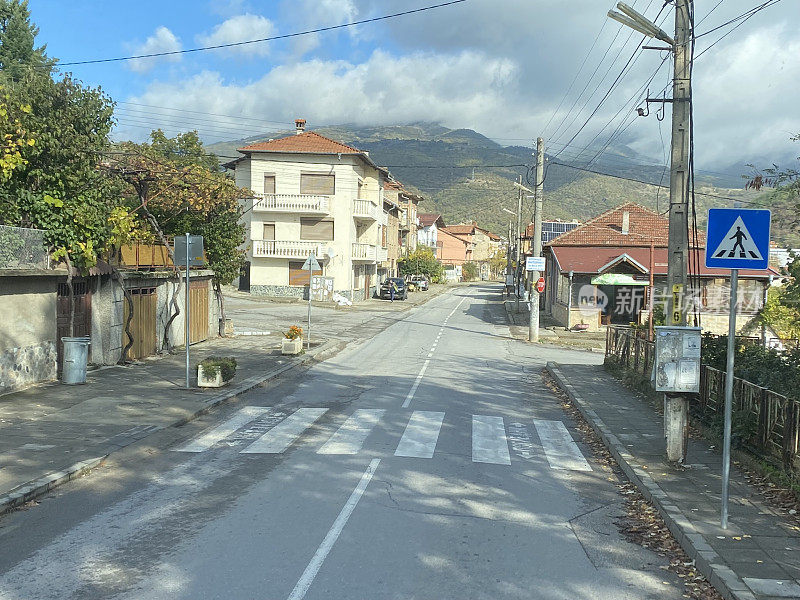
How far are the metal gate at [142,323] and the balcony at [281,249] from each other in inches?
1240

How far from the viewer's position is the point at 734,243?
698 cm

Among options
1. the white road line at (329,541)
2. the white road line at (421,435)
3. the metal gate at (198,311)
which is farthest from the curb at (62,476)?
the metal gate at (198,311)

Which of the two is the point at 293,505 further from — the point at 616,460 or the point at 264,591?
the point at 616,460

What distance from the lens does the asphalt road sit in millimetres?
5602

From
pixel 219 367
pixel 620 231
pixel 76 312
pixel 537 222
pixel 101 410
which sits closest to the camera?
pixel 101 410

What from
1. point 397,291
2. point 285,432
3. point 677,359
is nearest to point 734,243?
point 677,359

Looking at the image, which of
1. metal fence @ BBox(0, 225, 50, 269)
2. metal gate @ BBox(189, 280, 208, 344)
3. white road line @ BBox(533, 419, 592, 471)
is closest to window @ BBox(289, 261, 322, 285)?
metal gate @ BBox(189, 280, 208, 344)

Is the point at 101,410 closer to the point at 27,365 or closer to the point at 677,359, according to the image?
the point at 27,365

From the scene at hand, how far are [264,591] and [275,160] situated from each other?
48.4 meters

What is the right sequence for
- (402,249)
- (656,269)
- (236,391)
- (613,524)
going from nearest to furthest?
(613,524)
(236,391)
(656,269)
(402,249)

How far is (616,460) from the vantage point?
10047mm

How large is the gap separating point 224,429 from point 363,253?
43.1m

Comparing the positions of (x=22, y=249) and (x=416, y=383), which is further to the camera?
(x=416, y=383)

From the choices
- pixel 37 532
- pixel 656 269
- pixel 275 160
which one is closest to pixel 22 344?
pixel 37 532
